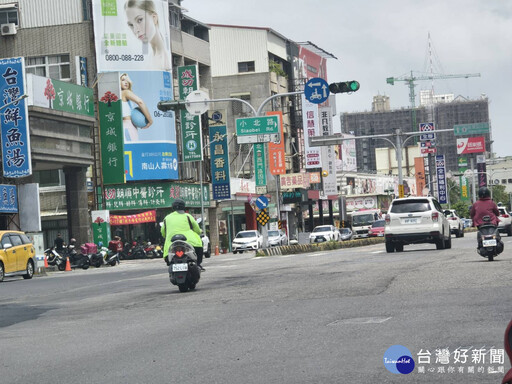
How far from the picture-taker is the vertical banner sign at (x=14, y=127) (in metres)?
44.0

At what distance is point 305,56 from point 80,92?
2226 inches

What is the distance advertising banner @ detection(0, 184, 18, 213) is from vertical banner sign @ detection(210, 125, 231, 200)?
2823 cm

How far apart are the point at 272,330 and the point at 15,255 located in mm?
23071

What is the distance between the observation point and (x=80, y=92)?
53500mm

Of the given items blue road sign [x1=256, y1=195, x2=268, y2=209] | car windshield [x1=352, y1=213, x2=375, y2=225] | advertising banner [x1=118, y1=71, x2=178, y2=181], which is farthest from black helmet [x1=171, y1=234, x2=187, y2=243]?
car windshield [x1=352, y1=213, x2=375, y2=225]

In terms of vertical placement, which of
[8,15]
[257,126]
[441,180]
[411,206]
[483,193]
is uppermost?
[8,15]

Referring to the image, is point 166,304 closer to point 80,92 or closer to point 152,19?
point 80,92

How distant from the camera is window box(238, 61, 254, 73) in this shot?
98.3 meters

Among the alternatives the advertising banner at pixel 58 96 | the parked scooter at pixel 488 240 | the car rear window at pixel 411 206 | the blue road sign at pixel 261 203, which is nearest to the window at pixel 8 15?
the advertising banner at pixel 58 96

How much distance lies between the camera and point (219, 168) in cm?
7269

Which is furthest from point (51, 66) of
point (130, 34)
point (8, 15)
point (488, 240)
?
point (488, 240)

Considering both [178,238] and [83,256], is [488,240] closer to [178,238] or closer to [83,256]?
[178,238]

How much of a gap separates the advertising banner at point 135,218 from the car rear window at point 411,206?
35.8 m

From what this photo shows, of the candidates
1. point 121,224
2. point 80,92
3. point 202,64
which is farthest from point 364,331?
point 202,64
